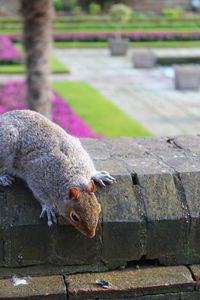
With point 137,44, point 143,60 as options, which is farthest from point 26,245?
point 137,44

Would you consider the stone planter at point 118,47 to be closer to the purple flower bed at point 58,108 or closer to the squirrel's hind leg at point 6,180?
the purple flower bed at point 58,108

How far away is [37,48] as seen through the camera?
12625mm

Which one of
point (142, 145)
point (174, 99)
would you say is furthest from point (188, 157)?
point (174, 99)

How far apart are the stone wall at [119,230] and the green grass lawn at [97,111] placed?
10.8 metres

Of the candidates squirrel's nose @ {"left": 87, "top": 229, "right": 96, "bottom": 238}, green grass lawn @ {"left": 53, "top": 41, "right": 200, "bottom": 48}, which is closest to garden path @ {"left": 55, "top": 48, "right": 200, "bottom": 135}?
green grass lawn @ {"left": 53, "top": 41, "right": 200, "bottom": 48}

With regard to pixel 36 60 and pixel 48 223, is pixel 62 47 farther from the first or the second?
pixel 48 223

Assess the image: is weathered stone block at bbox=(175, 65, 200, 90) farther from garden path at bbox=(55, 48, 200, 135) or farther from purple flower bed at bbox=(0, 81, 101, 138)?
purple flower bed at bbox=(0, 81, 101, 138)

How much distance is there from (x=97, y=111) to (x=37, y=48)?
4.34 metres

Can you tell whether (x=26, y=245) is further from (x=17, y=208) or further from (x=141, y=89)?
(x=141, y=89)

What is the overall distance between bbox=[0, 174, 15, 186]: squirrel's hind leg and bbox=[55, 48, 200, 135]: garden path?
11.6 metres

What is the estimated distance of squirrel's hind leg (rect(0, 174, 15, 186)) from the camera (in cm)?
294

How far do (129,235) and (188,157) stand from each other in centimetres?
72

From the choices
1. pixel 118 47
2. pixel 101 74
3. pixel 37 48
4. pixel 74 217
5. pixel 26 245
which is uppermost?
pixel 74 217

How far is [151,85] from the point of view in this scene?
2225 centimetres
